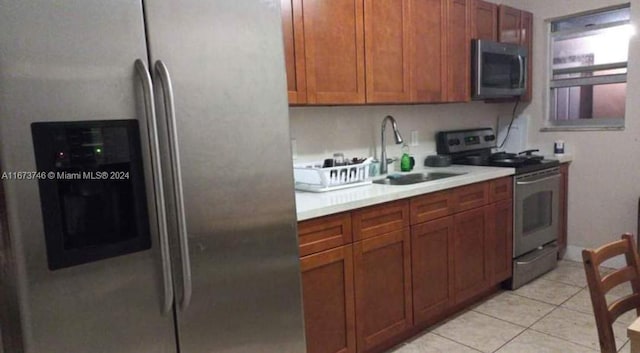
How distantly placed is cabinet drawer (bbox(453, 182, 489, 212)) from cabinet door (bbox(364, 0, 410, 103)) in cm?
67

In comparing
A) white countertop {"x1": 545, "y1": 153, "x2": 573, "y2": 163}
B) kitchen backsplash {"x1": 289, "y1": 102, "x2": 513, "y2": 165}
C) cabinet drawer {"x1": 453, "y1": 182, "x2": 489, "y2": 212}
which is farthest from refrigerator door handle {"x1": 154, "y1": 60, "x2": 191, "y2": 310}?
white countertop {"x1": 545, "y1": 153, "x2": 573, "y2": 163}

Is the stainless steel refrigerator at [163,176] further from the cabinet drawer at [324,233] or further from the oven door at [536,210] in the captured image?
the oven door at [536,210]

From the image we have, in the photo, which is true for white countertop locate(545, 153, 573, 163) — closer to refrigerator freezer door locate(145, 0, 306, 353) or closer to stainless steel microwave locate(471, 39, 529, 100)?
stainless steel microwave locate(471, 39, 529, 100)

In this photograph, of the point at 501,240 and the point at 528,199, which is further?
the point at 528,199

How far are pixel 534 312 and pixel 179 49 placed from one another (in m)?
2.61

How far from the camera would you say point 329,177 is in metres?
2.25

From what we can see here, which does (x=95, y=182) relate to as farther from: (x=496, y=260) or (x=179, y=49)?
(x=496, y=260)

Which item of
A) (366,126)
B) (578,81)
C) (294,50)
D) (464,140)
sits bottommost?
(464,140)

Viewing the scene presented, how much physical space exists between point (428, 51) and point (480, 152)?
4.11 ft

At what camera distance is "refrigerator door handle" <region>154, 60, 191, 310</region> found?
118cm

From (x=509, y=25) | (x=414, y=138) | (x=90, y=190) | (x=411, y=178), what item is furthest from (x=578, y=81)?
(x=90, y=190)

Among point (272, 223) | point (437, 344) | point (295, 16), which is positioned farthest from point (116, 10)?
point (437, 344)

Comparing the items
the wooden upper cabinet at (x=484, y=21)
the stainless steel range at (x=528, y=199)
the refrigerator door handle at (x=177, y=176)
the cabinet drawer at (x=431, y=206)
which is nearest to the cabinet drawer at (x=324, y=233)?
the cabinet drawer at (x=431, y=206)

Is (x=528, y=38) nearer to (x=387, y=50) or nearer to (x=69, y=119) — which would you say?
(x=387, y=50)
